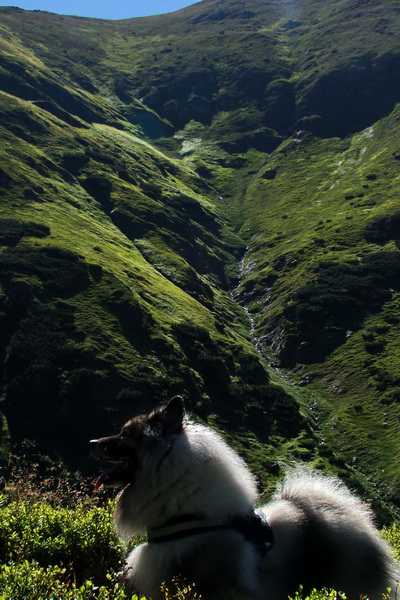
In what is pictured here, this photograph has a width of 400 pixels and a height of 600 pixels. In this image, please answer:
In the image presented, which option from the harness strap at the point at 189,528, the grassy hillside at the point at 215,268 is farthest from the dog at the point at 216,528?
the grassy hillside at the point at 215,268

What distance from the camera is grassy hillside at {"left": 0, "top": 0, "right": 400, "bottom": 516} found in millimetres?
48812

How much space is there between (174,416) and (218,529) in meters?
1.33

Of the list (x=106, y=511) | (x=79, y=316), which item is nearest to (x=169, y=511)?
(x=106, y=511)

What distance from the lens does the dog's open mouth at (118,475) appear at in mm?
5953

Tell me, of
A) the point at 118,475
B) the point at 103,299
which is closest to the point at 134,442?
the point at 118,475

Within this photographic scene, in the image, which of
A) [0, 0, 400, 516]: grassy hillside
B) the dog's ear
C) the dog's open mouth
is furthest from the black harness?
[0, 0, 400, 516]: grassy hillside

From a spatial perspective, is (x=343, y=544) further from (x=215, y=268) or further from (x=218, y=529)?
(x=215, y=268)

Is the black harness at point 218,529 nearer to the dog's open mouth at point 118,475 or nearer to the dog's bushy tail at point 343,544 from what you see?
the dog's bushy tail at point 343,544

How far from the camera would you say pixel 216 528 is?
5523mm

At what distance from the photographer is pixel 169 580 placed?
5.41 meters

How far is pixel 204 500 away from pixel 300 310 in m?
81.1

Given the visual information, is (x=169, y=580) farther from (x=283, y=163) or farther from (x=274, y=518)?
(x=283, y=163)

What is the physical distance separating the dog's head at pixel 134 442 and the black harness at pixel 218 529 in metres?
0.73

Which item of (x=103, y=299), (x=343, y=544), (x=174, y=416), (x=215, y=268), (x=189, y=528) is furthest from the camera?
(x=215, y=268)
